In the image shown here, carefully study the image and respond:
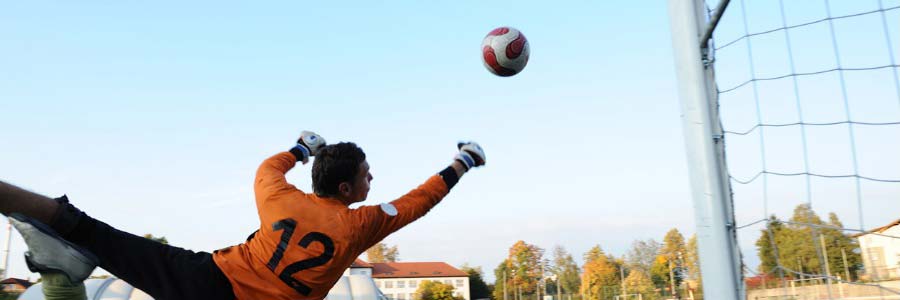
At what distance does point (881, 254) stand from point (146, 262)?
3.59 meters

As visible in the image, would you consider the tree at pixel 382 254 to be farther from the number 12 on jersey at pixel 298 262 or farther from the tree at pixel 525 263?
the number 12 on jersey at pixel 298 262

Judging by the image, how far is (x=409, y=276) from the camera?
78.8 meters

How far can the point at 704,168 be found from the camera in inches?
142

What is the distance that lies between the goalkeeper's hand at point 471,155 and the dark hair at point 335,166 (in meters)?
0.56

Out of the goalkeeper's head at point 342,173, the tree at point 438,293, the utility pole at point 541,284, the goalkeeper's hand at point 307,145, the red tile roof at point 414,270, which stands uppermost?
the red tile roof at point 414,270

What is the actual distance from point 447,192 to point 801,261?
1.98 m

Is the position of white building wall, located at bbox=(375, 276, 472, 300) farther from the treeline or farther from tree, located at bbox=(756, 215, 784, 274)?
tree, located at bbox=(756, 215, 784, 274)

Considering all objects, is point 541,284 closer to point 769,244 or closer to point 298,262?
point 769,244

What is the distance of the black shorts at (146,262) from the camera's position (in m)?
2.84

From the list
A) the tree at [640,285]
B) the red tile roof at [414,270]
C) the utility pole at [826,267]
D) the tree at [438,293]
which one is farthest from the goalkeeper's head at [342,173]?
the red tile roof at [414,270]

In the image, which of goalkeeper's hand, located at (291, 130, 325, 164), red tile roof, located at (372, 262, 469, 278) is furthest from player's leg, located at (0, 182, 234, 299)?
red tile roof, located at (372, 262, 469, 278)

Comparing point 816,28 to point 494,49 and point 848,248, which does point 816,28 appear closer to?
point 848,248

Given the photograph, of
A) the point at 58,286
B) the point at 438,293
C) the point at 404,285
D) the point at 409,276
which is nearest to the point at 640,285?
the point at 438,293

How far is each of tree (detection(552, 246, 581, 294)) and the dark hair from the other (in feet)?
236
